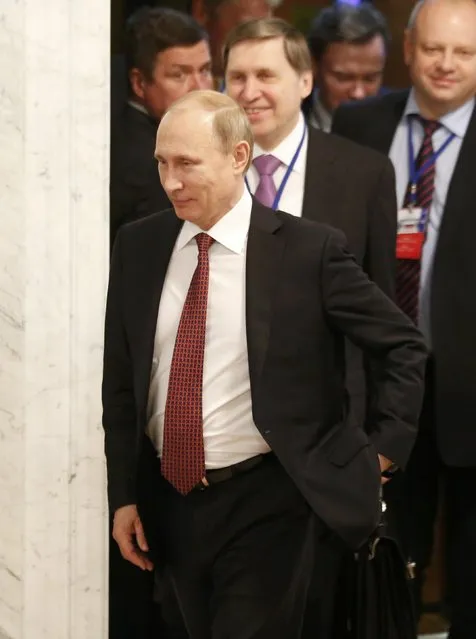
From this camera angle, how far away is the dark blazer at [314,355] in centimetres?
240

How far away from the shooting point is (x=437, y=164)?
3238mm

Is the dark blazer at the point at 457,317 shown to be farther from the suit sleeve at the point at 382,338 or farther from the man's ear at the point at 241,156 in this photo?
the man's ear at the point at 241,156

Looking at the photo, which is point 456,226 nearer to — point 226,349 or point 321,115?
point 321,115

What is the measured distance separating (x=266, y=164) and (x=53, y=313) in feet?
2.16

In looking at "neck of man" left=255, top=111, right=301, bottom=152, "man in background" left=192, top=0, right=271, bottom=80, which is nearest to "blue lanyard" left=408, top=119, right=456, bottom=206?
"neck of man" left=255, top=111, right=301, bottom=152

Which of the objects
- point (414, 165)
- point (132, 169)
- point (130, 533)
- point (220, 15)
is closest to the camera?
point (130, 533)

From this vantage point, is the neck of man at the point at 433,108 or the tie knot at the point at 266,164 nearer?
the tie knot at the point at 266,164

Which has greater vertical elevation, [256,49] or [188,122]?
[256,49]

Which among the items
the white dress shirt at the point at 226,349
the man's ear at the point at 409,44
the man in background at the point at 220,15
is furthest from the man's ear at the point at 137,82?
the white dress shirt at the point at 226,349

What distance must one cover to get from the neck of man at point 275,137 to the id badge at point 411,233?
37cm

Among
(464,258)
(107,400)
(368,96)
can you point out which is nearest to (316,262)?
(107,400)

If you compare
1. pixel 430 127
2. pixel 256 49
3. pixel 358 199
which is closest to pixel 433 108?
pixel 430 127

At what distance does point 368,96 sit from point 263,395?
148 centimetres

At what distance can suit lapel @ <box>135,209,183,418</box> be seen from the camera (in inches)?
97.7
